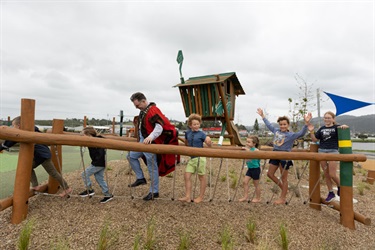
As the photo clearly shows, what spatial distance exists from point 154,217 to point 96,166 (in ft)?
3.63

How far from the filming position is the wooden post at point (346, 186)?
339cm

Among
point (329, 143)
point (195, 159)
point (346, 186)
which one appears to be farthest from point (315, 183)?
point (195, 159)

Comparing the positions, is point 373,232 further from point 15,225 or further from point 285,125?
point 15,225

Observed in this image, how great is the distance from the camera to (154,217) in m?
3.11

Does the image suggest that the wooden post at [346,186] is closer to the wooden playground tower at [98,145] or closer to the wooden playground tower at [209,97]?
the wooden playground tower at [98,145]

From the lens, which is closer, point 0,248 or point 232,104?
point 0,248

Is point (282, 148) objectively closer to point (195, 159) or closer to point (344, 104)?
point (344, 104)

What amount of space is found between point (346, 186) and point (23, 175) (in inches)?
164

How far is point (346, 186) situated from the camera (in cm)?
341

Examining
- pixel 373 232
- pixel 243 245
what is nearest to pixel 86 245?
pixel 243 245

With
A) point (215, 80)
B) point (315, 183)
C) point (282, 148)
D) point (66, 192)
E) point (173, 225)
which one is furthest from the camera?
point (215, 80)

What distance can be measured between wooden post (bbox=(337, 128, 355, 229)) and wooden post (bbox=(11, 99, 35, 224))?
407 cm

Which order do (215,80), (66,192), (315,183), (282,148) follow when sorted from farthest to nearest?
(215,80) → (315,183) → (282,148) → (66,192)

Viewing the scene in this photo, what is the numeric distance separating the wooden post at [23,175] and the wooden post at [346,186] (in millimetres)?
4069
